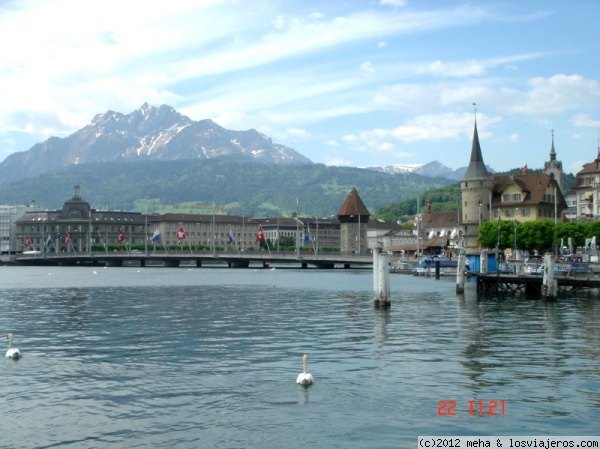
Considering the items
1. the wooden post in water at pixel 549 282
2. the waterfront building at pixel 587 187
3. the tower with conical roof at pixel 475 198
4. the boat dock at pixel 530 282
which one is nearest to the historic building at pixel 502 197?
the tower with conical roof at pixel 475 198

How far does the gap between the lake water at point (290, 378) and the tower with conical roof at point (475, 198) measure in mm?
108973

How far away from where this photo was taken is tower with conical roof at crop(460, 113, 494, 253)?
556ft

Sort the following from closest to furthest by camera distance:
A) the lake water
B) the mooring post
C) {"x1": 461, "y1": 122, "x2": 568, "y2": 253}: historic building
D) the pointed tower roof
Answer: the lake water < the mooring post < {"x1": 461, "y1": 122, "x2": 568, "y2": 253}: historic building < the pointed tower roof

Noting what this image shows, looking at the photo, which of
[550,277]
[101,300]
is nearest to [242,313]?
[101,300]

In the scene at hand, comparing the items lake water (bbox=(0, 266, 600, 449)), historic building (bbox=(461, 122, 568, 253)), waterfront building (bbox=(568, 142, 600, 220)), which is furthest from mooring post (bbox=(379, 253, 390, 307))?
historic building (bbox=(461, 122, 568, 253))

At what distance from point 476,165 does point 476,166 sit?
244 mm

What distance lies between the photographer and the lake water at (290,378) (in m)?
25.3

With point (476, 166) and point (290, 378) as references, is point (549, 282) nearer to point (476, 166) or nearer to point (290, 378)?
point (290, 378)

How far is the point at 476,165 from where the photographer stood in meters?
172

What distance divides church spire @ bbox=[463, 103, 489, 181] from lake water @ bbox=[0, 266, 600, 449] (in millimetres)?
111281

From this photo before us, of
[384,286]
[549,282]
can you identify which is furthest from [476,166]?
[384,286]

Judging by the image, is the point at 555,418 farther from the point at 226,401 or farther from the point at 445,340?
the point at 445,340
